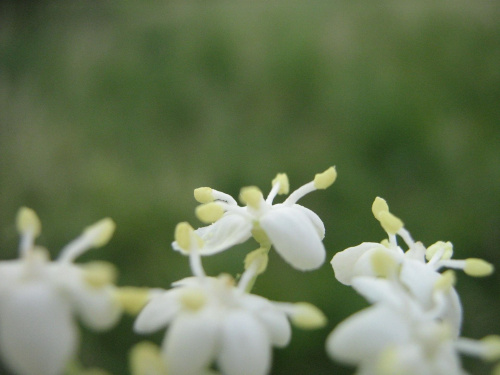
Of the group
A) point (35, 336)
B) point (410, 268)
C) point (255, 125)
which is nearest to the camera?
point (35, 336)

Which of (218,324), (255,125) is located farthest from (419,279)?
(255,125)

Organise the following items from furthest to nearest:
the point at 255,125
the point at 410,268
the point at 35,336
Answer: the point at 255,125 < the point at 410,268 < the point at 35,336

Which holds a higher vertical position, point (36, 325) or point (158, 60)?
point (158, 60)

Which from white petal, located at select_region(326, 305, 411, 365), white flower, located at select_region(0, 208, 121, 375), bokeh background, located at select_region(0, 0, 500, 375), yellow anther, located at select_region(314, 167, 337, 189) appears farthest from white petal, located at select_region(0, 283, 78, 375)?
bokeh background, located at select_region(0, 0, 500, 375)

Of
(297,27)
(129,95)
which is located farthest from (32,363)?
(297,27)

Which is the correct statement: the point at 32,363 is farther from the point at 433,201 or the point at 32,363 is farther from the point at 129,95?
the point at 129,95

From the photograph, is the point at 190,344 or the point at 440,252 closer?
the point at 190,344

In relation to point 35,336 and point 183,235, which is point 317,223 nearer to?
point 183,235
